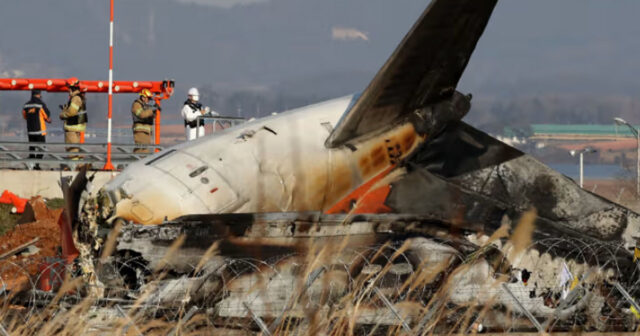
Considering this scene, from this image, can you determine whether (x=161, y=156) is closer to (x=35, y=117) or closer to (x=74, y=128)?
(x=74, y=128)

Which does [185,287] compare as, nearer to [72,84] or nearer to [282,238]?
[282,238]

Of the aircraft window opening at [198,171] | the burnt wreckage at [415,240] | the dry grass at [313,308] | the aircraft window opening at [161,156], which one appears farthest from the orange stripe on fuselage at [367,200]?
the aircraft window opening at [161,156]

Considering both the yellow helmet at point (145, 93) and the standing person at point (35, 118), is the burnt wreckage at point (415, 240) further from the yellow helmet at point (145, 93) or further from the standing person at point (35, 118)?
the standing person at point (35, 118)

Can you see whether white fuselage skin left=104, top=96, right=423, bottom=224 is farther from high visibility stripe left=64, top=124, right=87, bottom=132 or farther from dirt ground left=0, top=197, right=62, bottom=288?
high visibility stripe left=64, top=124, right=87, bottom=132

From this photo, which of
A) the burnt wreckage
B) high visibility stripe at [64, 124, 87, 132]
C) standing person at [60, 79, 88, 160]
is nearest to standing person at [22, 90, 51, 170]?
standing person at [60, 79, 88, 160]

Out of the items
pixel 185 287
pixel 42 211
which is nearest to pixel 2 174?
pixel 42 211

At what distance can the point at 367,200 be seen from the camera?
13391 millimetres

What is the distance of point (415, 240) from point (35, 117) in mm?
18226

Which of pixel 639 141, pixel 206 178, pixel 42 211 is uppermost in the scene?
pixel 206 178

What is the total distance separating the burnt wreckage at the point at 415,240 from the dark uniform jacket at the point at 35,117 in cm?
1534

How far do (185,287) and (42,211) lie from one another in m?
11.4

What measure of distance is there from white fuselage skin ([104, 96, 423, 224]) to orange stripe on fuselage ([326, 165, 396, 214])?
0.27 feet

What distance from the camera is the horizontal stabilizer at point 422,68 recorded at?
12188 millimetres

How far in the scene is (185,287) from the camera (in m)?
10.6
